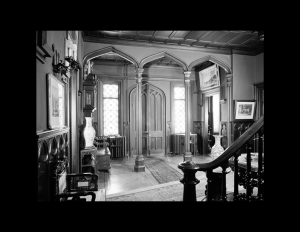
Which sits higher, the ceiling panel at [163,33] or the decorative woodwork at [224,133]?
the ceiling panel at [163,33]

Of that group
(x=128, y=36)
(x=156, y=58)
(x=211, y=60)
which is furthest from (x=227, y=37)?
(x=128, y=36)

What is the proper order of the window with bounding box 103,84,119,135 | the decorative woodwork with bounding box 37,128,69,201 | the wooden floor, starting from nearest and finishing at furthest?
the decorative woodwork with bounding box 37,128,69,201, the wooden floor, the window with bounding box 103,84,119,135

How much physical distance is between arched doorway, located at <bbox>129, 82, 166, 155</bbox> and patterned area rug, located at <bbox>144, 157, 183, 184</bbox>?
5.36 feet

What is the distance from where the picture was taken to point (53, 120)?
87.8 inches

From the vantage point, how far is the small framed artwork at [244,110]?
6922 mm

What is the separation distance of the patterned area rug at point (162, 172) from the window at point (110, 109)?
7.71ft

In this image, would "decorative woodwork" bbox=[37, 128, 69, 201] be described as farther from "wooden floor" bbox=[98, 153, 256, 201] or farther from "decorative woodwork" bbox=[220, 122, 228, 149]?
"decorative woodwork" bbox=[220, 122, 228, 149]

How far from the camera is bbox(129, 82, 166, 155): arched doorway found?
8.49 m

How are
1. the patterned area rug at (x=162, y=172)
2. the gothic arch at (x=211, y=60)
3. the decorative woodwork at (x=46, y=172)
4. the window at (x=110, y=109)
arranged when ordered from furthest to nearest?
the window at (x=110, y=109), the gothic arch at (x=211, y=60), the patterned area rug at (x=162, y=172), the decorative woodwork at (x=46, y=172)

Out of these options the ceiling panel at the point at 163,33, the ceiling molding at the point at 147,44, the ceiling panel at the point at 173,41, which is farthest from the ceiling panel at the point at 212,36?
the ceiling panel at the point at 163,33

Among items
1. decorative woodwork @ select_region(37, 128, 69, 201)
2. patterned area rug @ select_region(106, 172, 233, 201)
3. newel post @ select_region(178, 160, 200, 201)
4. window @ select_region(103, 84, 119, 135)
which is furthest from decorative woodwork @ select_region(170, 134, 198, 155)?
newel post @ select_region(178, 160, 200, 201)

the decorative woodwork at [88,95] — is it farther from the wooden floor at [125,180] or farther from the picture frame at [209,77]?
the picture frame at [209,77]
